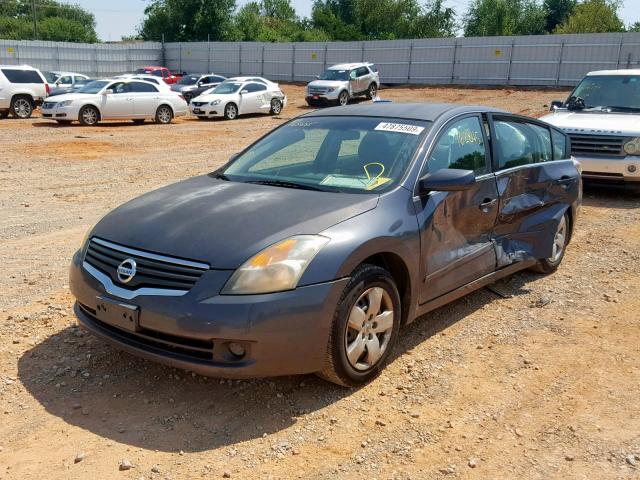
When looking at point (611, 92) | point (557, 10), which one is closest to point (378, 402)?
point (611, 92)

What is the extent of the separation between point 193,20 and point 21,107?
35222 mm

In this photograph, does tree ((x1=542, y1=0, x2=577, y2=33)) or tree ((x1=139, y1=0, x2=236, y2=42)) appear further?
tree ((x1=542, y1=0, x2=577, y2=33))

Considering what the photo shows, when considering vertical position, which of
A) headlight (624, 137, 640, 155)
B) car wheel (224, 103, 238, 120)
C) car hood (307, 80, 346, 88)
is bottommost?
car wheel (224, 103, 238, 120)

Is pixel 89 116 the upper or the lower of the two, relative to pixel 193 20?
lower

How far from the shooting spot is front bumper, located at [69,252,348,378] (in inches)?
131

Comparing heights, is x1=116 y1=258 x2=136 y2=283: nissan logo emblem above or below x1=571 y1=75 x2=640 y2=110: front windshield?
below

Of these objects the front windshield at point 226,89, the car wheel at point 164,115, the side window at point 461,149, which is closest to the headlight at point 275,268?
the side window at point 461,149

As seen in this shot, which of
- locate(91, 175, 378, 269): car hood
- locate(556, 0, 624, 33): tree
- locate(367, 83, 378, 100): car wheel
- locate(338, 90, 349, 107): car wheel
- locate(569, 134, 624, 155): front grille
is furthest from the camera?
locate(556, 0, 624, 33): tree

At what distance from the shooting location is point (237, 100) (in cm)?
2428

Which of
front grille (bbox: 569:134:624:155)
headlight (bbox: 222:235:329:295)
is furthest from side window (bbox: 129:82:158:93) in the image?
headlight (bbox: 222:235:329:295)

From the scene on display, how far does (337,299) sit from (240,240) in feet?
2.02

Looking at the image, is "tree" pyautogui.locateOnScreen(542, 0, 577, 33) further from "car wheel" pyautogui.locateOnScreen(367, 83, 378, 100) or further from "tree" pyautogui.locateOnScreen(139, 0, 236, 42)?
"car wheel" pyautogui.locateOnScreen(367, 83, 378, 100)

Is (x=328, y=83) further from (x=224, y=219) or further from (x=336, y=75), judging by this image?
(x=224, y=219)

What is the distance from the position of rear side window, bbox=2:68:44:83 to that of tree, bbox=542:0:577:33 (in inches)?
2676
